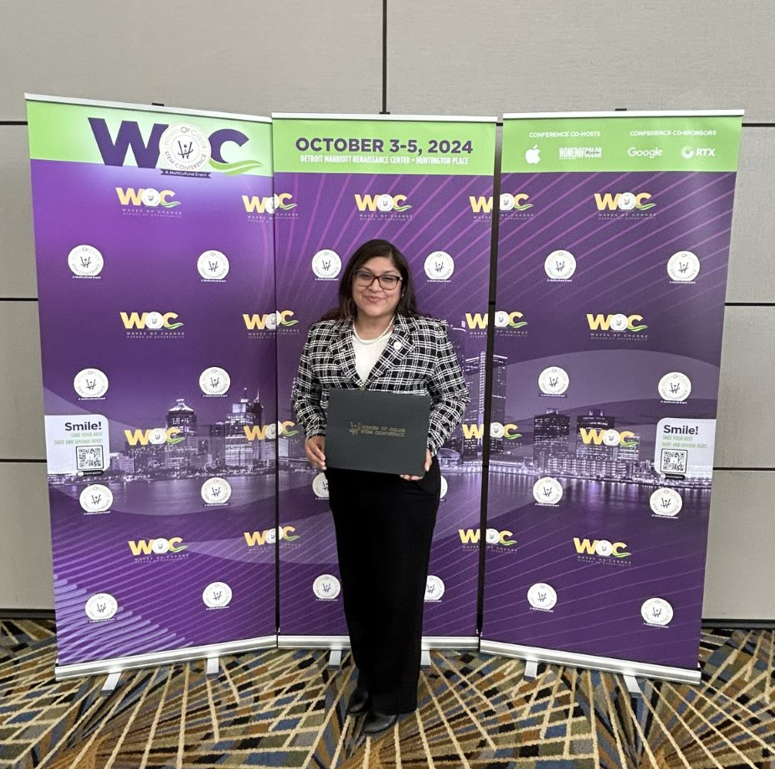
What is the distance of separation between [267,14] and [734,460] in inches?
112

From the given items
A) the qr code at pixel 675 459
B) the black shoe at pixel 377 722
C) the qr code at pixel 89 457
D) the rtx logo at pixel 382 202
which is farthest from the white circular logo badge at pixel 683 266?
the qr code at pixel 89 457

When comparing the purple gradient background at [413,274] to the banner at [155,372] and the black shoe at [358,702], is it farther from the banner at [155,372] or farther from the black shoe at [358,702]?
the black shoe at [358,702]

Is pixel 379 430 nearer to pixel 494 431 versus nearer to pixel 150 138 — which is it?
pixel 494 431

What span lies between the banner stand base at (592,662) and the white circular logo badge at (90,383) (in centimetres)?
190

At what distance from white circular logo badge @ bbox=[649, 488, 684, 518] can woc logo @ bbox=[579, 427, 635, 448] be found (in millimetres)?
227

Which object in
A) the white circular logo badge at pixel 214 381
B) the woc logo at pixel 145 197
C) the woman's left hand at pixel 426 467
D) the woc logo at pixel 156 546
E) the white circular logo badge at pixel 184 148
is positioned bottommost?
the woc logo at pixel 156 546

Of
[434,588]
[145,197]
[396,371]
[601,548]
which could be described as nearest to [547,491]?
[601,548]

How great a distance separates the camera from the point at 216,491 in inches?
95.5

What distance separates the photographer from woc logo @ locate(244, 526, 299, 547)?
2.49 metres

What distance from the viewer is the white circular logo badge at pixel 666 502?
230cm

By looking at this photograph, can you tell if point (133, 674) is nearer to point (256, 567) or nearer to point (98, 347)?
point (256, 567)

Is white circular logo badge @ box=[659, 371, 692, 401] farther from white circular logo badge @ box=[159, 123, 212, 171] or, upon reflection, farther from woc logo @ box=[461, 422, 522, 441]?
white circular logo badge @ box=[159, 123, 212, 171]

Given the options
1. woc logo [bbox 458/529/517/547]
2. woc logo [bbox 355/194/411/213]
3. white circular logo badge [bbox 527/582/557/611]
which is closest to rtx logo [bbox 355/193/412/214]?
woc logo [bbox 355/194/411/213]

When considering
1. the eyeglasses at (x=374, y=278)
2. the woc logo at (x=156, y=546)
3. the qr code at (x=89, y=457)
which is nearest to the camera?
the eyeglasses at (x=374, y=278)
